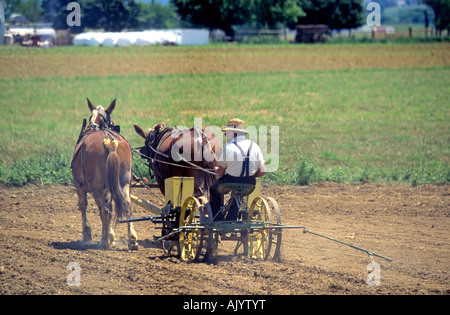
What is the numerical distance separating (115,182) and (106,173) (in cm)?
18

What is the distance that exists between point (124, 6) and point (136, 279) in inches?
1709

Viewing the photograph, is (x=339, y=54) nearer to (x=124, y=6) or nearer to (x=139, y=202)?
(x=124, y=6)

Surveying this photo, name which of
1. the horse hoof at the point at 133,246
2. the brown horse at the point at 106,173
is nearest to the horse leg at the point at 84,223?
the brown horse at the point at 106,173

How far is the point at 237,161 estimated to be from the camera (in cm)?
771

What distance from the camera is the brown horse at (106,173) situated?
874 centimetres

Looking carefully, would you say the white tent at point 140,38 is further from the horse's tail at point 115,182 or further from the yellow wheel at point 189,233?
the yellow wheel at point 189,233

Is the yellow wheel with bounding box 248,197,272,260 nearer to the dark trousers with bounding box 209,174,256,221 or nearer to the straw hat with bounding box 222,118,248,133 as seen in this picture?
the dark trousers with bounding box 209,174,256,221

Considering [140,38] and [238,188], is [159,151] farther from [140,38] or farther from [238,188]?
[140,38]

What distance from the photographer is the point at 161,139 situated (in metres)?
9.80

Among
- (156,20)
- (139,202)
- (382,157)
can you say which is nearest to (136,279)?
(139,202)

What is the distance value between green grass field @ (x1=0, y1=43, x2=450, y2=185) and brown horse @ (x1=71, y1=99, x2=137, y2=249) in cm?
456

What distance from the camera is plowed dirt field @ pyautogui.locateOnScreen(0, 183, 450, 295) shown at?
673cm

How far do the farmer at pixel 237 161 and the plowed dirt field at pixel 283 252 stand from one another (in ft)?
3.38

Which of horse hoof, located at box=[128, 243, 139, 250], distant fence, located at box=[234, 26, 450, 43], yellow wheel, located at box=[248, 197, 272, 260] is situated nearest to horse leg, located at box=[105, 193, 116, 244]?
horse hoof, located at box=[128, 243, 139, 250]
